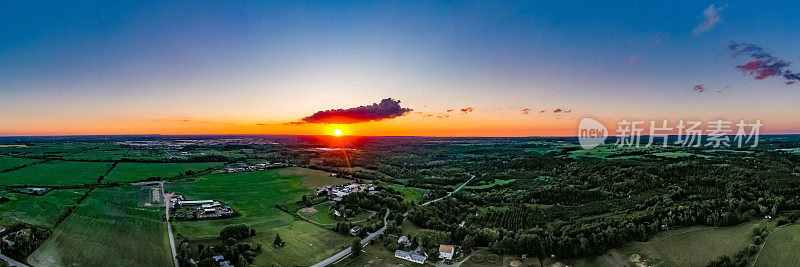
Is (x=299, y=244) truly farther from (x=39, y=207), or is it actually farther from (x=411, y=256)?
(x=39, y=207)

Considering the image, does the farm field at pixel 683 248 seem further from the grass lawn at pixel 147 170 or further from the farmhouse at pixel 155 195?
the grass lawn at pixel 147 170

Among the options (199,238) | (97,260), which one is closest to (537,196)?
(199,238)

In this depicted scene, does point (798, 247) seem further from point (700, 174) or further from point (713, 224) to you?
point (700, 174)

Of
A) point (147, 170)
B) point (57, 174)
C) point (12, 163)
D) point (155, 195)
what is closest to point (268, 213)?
point (155, 195)

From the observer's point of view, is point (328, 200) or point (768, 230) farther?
point (328, 200)

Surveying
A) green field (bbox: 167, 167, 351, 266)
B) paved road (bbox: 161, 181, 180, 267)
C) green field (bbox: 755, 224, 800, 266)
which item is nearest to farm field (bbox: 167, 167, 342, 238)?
green field (bbox: 167, 167, 351, 266)

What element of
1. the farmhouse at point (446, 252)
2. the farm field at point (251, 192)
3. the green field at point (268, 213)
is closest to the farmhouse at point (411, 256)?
the farmhouse at point (446, 252)
